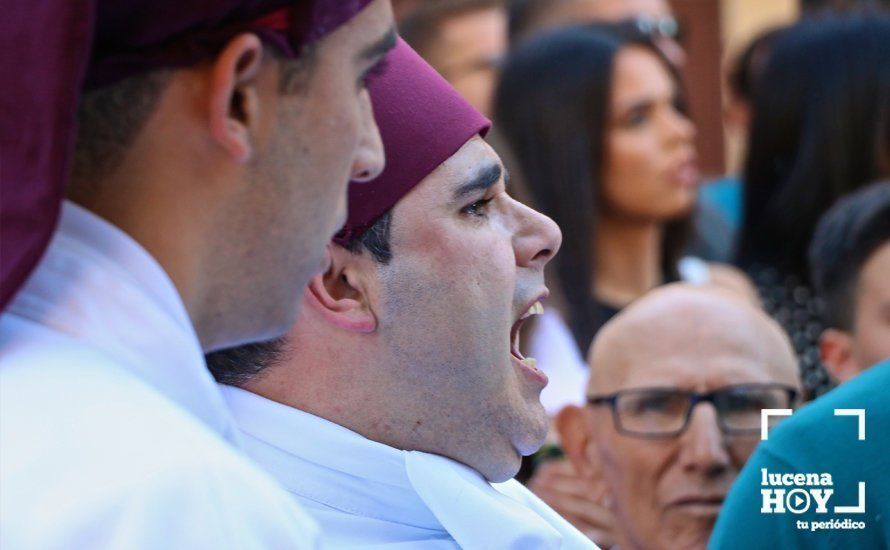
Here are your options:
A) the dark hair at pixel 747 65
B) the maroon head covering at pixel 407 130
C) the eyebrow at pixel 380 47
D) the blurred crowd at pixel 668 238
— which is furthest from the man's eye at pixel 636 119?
the eyebrow at pixel 380 47

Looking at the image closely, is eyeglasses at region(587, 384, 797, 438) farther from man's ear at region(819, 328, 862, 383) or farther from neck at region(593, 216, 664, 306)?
neck at region(593, 216, 664, 306)

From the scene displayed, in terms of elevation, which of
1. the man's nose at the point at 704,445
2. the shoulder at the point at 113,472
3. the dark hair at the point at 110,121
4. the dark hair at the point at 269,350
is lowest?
the man's nose at the point at 704,445

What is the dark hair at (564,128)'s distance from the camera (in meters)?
4.67

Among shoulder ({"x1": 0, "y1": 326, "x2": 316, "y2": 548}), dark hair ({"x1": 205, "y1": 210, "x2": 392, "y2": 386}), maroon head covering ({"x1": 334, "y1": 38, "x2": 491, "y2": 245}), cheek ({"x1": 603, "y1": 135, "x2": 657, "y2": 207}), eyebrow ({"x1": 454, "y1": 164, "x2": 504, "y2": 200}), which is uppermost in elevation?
shoulder ({"x1": 0, "y1": 326, "x2": 316, "y2": 548})

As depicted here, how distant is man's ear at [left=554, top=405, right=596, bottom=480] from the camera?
371 centimetres

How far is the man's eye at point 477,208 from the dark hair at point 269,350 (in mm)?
137

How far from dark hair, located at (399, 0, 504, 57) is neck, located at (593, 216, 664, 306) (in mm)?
1188

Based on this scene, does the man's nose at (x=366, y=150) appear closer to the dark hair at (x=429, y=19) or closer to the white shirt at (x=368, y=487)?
the white shirt at (x=368, y=487)

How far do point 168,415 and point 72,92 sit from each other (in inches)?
11.5

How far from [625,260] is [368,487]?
2.69m

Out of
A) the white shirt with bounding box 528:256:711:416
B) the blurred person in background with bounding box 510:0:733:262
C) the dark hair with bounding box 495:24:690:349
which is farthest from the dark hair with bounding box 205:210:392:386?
the blurred person in background with bounding box 510:0:733:262

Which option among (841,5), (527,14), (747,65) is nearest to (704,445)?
(527,14)

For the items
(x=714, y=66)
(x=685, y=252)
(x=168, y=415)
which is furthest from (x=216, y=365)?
(x=714, y=66)

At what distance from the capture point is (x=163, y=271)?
1.33m
